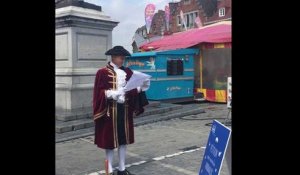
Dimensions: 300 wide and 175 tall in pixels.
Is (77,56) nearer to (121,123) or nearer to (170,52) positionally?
(121,123)

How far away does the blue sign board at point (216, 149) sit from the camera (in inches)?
110

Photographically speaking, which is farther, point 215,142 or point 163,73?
point 163,73

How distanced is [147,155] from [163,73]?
7.26 metres

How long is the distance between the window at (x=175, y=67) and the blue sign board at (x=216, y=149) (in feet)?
33.2

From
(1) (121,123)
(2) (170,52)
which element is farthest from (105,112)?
(2) (170,52)

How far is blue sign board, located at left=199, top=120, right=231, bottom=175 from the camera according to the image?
110 inches

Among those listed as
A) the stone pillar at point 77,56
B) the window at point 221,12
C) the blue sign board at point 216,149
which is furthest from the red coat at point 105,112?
the window at point 221,12

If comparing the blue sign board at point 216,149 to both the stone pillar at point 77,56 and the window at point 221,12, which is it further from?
the window at point 221,12

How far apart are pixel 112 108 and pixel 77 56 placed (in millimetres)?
4436

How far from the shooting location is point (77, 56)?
8867 mm
